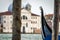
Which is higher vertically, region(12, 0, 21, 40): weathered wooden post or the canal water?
region(12, 0, 21, 40): weathered wooden post

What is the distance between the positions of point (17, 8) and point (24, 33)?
9.49 ft

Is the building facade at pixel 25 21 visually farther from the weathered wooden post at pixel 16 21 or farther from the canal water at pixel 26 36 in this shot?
the weathered wooden post at pixel 16 21

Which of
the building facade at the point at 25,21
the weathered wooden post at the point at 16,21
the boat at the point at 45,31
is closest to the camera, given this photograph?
the weathered wooden post at the point at 16,21

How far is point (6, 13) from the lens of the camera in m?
5.45

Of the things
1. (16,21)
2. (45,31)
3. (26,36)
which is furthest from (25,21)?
(16,21)

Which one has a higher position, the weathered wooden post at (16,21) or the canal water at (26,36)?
the weathered wooden post at (16,21)

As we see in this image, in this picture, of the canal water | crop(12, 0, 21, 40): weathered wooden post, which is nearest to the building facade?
the canal water

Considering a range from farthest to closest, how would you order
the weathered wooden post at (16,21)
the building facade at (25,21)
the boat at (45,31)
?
the boat at (45,31)
the building facade at (25,21)
the weathered wooden post at (16,21)

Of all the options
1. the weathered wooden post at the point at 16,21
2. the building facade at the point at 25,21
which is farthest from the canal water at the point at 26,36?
the weathered wooden post at the point at 16,21

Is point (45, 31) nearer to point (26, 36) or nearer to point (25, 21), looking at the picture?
point (26, 36)

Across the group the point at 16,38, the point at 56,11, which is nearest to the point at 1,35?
the point at 56,11

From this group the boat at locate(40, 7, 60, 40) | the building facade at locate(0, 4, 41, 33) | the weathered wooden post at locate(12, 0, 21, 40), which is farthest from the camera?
the boat at locate(40, 7, 60, 40)

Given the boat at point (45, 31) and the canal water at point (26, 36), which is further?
the boat at point (45, 31)

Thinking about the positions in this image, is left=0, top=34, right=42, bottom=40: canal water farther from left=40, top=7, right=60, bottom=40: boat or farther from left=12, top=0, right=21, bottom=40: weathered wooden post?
left=12, top=0, right=21, bottom=40: weathered wooden post
